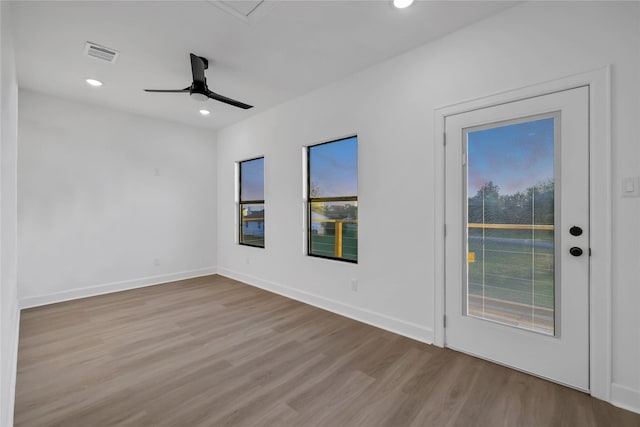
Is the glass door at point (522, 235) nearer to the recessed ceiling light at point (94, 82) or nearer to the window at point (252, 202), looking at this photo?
the window at point (252, 202)

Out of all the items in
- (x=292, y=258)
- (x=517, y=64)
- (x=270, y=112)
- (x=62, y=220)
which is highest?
(x=270, y=112)

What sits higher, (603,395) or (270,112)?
(270,112)

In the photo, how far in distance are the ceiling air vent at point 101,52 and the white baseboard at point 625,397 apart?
15.9 feet

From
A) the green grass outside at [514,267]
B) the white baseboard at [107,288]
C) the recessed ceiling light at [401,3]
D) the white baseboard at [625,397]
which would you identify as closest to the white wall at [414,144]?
the white baseboard at [625,397]

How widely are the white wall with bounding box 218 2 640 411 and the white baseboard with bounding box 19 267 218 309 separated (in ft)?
4.59

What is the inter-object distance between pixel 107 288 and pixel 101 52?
10.8ft

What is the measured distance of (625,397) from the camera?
176 centimetres

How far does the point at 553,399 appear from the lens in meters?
1.85

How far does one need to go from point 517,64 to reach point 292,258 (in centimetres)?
319

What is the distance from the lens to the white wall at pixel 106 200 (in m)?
3.71

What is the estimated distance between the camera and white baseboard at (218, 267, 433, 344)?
Result: 2684mm

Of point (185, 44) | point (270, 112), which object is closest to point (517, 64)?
point (185, 44)

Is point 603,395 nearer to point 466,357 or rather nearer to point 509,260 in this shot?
point 466,357

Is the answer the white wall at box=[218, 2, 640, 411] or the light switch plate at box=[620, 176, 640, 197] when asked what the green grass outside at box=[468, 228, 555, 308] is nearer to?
the white wall at box=[218, 2, 640, 411]
